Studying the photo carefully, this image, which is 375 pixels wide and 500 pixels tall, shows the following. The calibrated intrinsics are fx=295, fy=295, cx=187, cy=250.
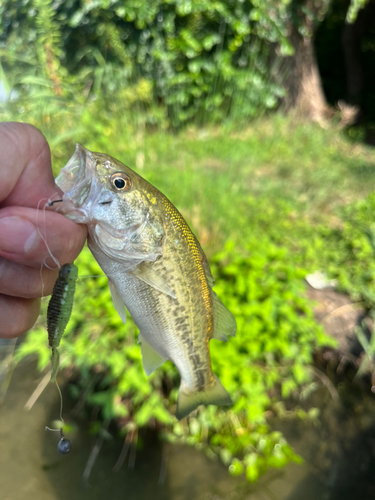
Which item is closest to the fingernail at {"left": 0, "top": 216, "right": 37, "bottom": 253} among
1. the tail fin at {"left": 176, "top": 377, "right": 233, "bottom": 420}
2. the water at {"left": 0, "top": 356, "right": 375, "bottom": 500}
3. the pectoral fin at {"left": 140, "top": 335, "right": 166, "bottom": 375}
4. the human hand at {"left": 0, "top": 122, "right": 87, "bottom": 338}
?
the human hand at {"left": 0, "top": 122, "right": 87, "bottom": 338}

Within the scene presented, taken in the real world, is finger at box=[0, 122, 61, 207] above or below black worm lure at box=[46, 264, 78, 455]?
above

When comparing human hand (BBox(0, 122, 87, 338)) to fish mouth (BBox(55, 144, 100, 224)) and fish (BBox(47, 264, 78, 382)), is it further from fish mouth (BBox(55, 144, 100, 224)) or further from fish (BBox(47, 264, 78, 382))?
fish (BBox(47, 264, 78, 382))

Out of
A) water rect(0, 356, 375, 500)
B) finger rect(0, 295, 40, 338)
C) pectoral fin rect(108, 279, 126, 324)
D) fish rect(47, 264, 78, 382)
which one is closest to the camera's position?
fish rect(47, 264, 78, 382)

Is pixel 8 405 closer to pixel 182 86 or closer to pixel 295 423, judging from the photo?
pixel 295 423

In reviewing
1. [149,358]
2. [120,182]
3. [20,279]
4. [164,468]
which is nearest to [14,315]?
[20,279]

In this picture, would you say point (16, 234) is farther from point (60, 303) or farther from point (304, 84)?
point (304, 84)

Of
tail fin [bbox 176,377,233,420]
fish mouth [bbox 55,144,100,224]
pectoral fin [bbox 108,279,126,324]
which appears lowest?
tail fin [bbox 176,377,233,420]

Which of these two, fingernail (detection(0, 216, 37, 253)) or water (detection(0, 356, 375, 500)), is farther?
water (detection(0, 356, 375, 500))
